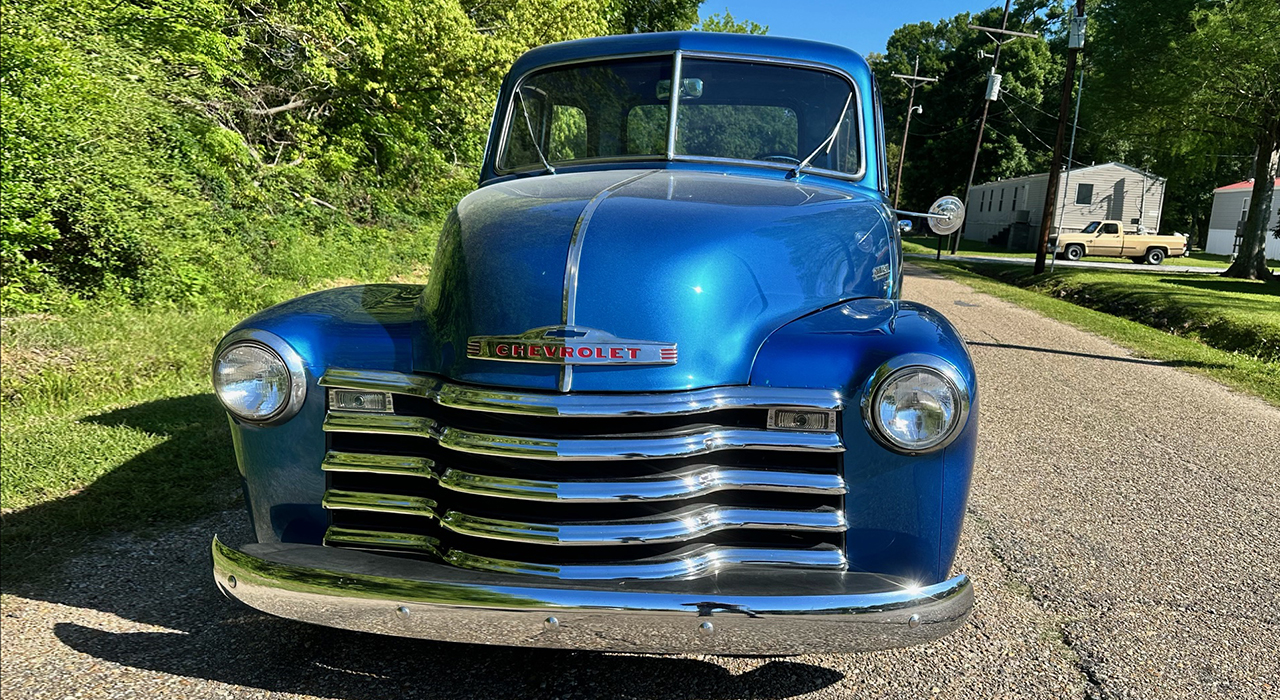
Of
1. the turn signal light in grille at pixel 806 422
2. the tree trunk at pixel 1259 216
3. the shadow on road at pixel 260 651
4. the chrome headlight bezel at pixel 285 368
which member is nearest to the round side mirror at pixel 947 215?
the turn signal light in grille at pixel 806 422

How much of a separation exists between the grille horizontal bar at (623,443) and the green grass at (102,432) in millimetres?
2146

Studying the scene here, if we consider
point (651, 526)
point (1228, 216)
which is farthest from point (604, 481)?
point (1228, 216)

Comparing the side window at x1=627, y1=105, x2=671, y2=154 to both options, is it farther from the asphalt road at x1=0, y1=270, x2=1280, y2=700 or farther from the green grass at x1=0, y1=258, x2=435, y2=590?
the green grass at x1=0, y1=258, x2=435, y2=590

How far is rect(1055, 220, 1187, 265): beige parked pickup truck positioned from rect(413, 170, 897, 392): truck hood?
31251mm

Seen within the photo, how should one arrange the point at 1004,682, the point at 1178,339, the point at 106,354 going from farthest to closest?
the point at 1178,339 < the point at 106,354 < the point at 1004,682

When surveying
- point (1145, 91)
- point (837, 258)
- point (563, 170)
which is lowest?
point (837, 258)

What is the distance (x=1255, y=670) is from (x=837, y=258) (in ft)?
6.21

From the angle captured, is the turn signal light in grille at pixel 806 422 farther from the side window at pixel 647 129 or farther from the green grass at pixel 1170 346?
the green grass at pixel 1170 346

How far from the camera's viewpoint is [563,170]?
3.75m

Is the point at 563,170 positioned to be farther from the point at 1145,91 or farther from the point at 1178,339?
the point at 1145,91

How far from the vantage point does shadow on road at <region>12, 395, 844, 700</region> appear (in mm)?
2580

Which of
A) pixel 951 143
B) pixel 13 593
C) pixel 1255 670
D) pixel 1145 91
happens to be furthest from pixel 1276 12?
pixel 951 143

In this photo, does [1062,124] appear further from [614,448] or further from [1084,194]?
[614,448]

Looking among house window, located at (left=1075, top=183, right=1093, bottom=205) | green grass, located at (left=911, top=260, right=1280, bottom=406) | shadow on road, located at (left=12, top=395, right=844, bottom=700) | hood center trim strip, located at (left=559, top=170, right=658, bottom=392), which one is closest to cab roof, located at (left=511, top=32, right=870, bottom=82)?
hood center trim strip, located at (left=559, top=170, right=658, bottom=392)
